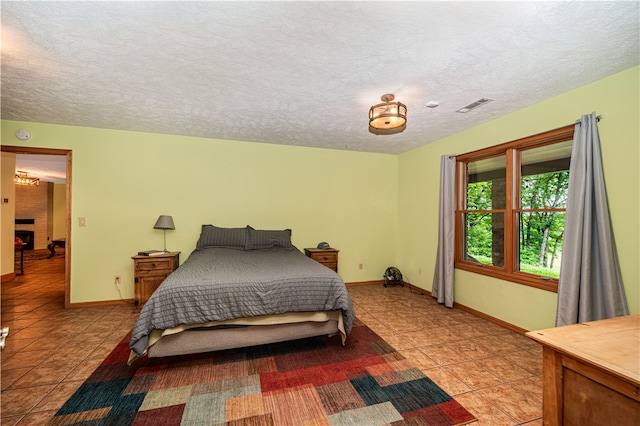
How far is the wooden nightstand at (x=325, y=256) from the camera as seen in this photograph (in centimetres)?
418

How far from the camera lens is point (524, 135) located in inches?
113

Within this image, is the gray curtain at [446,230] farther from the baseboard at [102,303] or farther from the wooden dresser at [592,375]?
the baseboard at [102,303]

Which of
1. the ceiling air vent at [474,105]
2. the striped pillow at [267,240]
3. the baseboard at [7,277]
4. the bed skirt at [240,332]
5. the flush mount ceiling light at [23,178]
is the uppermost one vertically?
the ceiling air vent at [474,105]

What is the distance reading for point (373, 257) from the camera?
16.2 ft

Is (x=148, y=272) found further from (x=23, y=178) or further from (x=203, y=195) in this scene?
(x=23, y=178)

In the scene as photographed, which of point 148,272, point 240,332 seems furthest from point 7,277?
point 240,332

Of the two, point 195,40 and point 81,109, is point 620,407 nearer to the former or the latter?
point 195,40

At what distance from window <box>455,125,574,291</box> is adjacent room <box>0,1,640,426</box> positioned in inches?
0.9

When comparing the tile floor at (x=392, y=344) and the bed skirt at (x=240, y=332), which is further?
the bed skirt at (x=240, y=332)

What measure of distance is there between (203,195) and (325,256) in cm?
209

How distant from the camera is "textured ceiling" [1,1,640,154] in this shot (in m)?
1.56

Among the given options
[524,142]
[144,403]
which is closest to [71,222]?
[144,403]

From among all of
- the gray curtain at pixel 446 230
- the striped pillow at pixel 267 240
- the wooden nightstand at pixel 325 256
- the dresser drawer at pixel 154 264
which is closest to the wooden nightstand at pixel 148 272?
the dresser drawer at pixel 154 264

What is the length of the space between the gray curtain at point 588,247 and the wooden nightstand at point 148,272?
4.30 m
